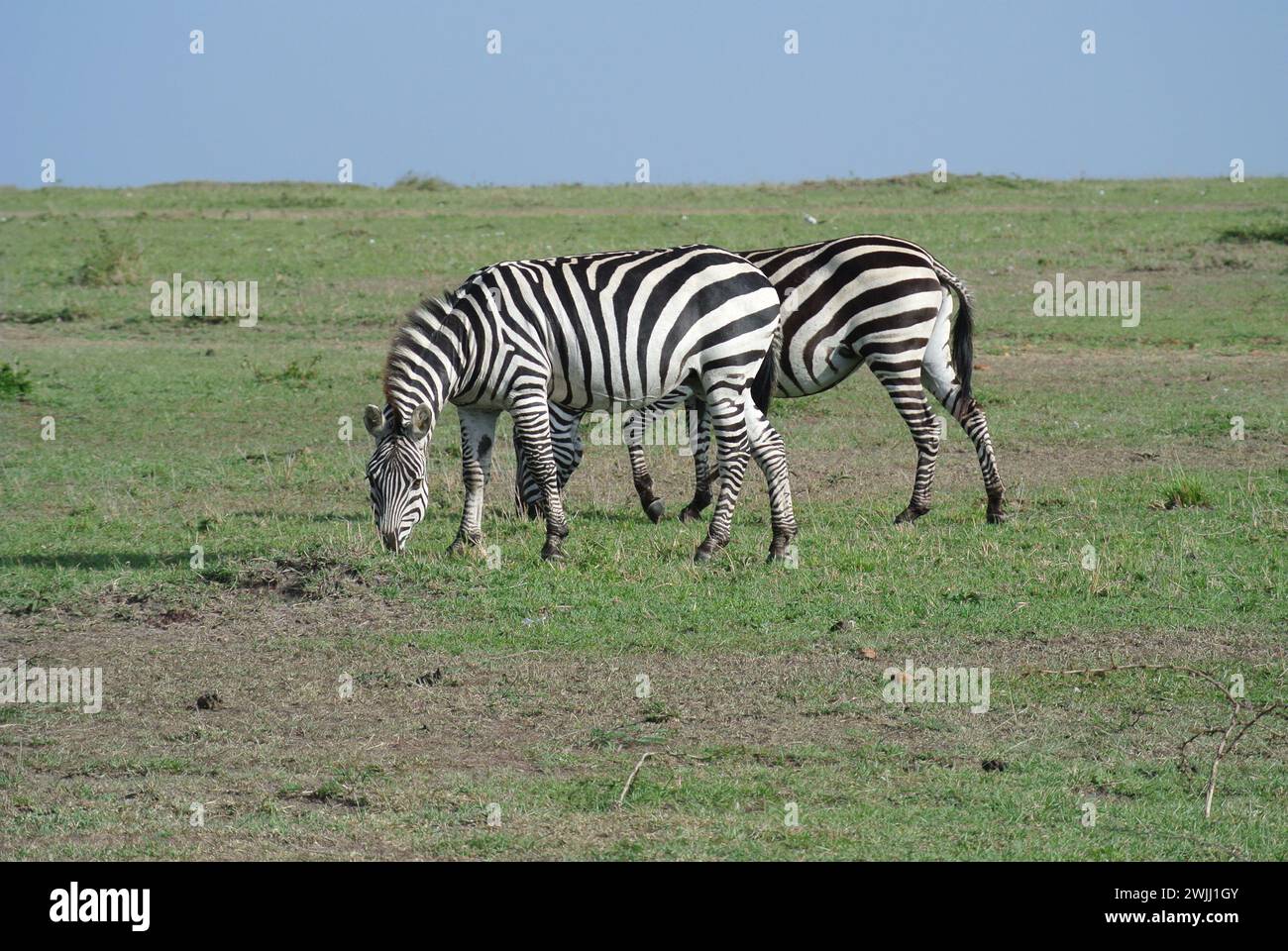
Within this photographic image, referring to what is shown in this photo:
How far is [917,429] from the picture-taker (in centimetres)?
1102

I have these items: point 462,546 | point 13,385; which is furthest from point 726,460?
point 13,385

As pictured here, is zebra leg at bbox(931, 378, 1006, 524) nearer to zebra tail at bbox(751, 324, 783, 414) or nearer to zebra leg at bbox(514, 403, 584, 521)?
zebra tail at bbox(751, 324, 783, 414)

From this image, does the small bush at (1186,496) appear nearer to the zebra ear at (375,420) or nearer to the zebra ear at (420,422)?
the zebra ear at (420,422)

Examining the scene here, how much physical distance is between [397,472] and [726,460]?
2222 mm

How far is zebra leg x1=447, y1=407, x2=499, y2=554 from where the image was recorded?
10023 millimetres

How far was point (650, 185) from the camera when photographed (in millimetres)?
40875

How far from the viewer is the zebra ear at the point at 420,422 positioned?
9.35 m

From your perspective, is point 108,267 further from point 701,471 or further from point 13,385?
point 701,471

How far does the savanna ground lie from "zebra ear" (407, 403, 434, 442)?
812mm

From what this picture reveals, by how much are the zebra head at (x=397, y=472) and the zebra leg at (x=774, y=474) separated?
2232mm

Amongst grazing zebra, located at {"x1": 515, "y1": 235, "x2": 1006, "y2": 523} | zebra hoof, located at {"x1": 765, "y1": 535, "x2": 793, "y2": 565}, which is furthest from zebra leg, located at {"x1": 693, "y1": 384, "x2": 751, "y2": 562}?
grazing zebra, located at {"x1": 515, "y1": 235, "x2": 1006, "y2": 523}

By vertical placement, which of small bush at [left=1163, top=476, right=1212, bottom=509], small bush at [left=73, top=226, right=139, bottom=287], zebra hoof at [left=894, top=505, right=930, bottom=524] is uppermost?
small bush at [left=73, top=226, right=139, bottom=287]

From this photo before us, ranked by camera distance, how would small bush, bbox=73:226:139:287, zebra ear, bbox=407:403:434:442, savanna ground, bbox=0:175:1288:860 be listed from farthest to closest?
small bush, bbox=73:226:139:287 → zebra ear, bbox=407:403:434:442 → savanna ground, bbox=0:175:1288:860
